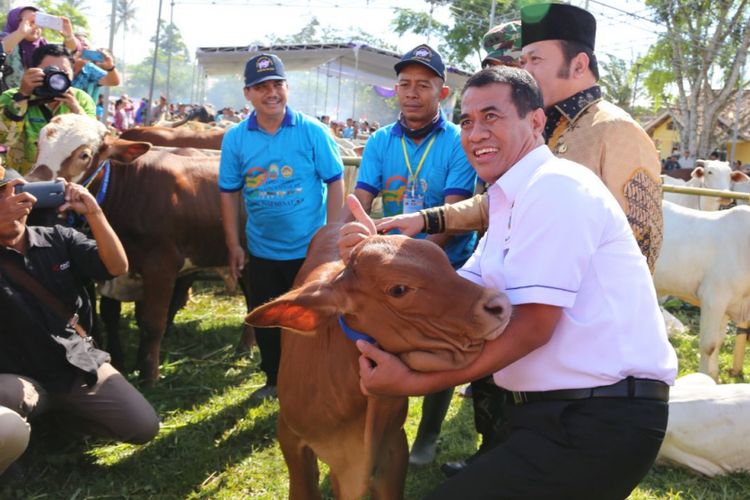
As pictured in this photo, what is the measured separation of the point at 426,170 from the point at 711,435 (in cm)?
238

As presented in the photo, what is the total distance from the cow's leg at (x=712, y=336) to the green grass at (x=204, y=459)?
2.09 meters

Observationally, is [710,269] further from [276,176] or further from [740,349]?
[276,176]

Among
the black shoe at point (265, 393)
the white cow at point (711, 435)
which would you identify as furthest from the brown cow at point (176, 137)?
the white cow at point (711, 435)

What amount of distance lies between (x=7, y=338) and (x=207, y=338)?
289 cm

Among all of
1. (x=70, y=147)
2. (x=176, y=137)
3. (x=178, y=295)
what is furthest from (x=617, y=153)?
(x=176, y=137)

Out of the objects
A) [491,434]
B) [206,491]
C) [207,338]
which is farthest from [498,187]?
[207,338]

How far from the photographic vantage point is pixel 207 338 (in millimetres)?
6559

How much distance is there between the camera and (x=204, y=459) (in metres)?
4.18

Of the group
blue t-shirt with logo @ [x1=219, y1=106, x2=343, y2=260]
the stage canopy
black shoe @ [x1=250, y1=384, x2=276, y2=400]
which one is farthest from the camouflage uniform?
the stage canopy

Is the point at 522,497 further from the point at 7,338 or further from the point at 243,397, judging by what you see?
the point at 243,397

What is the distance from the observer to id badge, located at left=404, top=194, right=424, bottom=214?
4102 millimetres

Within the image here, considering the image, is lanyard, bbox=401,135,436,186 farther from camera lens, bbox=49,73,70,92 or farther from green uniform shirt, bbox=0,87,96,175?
green uniform shirt, bbox=0,87,96,175

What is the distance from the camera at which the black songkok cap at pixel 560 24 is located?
299 centimetres

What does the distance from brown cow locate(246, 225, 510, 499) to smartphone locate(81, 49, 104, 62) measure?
4.52 metres
